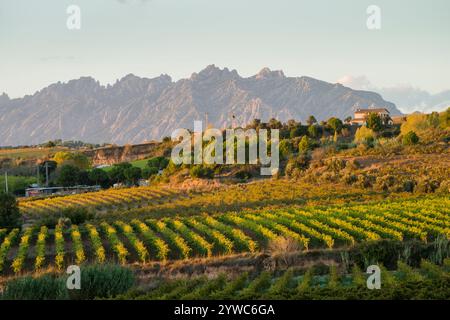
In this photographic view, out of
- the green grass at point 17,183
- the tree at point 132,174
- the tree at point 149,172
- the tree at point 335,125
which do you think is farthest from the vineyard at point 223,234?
the tree at point 335,125

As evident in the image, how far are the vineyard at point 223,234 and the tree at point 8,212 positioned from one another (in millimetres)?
2937

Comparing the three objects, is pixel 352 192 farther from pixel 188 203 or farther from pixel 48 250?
pixel 48 250

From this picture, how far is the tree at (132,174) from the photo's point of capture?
3000 inches

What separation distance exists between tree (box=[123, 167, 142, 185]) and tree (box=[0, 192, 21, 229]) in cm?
3982

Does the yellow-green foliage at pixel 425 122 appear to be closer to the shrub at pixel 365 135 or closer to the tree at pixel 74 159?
the shrub at pixel 365 135

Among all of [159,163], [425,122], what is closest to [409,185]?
[425,122]

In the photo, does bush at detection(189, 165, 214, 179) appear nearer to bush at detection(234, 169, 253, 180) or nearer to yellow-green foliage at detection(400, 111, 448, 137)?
bush at detection(234, 169, 253, 180)

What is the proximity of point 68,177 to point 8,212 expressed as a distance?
38.6 metres

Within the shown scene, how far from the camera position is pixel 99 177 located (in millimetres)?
75062

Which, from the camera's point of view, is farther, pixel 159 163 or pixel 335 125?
pixel 335 125

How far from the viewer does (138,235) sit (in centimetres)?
2856

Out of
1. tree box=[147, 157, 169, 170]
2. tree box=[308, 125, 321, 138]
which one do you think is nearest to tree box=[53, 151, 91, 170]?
tree box=[147, 157, 169, 170]

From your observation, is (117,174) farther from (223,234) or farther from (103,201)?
(223,234)

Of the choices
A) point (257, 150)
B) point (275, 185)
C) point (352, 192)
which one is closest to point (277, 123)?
point (257, 150)
